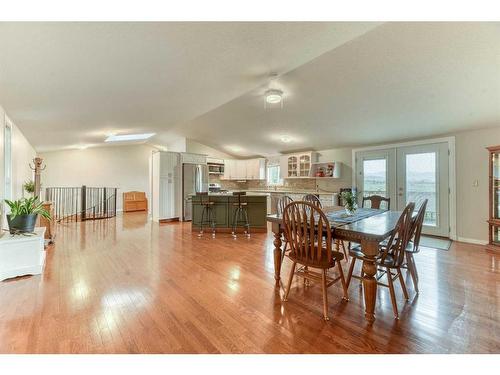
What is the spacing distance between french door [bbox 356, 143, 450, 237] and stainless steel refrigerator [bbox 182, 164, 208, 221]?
465cm

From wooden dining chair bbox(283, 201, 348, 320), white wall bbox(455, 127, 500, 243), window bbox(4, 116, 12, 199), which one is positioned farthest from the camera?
white wall bbox(455, 127, 500, 243)

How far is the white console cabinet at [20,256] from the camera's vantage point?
263 cm

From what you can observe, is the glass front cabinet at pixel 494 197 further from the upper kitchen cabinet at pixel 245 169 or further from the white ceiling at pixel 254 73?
the upper kitchen cabinet at pixel 245 169

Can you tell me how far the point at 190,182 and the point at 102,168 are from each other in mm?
4253

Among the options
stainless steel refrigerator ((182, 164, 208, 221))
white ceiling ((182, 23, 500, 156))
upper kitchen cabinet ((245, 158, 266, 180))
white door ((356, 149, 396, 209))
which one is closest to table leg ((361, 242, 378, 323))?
white ceiling ((182, 23, 500, 156))

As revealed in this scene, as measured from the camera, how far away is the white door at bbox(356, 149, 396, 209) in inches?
207

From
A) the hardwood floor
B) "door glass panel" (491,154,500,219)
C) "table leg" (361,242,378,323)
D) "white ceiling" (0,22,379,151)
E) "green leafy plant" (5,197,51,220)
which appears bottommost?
the hardwood floor

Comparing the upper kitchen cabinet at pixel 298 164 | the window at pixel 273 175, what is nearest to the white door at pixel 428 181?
the upper kitchen cabinet at pixel 298 164

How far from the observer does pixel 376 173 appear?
5516 mm

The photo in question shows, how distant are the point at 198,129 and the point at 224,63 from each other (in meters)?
4.32

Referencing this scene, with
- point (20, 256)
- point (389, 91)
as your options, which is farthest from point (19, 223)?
point (389, 91)

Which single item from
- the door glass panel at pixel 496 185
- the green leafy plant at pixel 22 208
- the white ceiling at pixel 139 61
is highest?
the white ceiling at pixel 139 61

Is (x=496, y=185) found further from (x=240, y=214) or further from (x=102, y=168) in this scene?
(x=102, y=168)

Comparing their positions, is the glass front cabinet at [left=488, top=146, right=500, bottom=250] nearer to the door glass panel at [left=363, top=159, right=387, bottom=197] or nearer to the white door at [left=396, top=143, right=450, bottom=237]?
the white door at [left=396, top=143, right=450, bottom=237]
